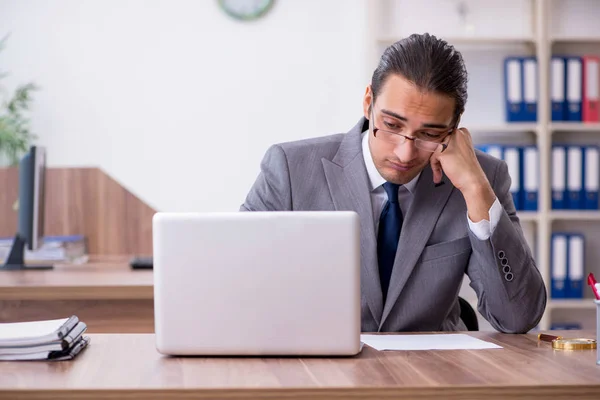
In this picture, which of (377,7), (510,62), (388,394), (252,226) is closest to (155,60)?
(377,7)

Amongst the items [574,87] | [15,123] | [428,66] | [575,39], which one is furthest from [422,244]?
[15,123]

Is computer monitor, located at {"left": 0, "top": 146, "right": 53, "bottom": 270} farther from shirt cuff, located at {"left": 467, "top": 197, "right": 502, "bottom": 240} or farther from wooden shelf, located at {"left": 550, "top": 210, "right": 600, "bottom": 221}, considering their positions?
wooden shelf, located at {"left": 550, "top": 210, "right": 600, "bottom": 221}

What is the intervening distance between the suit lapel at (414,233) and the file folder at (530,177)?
1.92 metres

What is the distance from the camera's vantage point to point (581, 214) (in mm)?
3658

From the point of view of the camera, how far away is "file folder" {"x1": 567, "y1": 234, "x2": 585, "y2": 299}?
365 cm

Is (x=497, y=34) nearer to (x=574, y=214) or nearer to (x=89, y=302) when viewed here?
(x=574, y=214)

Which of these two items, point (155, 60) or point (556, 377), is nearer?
point (556, 377)

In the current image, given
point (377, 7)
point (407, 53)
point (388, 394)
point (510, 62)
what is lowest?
point (388, 394)

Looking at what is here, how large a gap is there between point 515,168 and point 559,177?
23cm

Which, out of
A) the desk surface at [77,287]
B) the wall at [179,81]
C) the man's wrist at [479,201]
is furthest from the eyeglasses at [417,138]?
the wall at [179,81]

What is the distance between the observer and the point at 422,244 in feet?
5.83

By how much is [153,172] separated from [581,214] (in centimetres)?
220

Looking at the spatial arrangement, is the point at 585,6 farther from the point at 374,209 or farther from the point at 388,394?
the point at 388,394

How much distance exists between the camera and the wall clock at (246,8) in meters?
4.15
